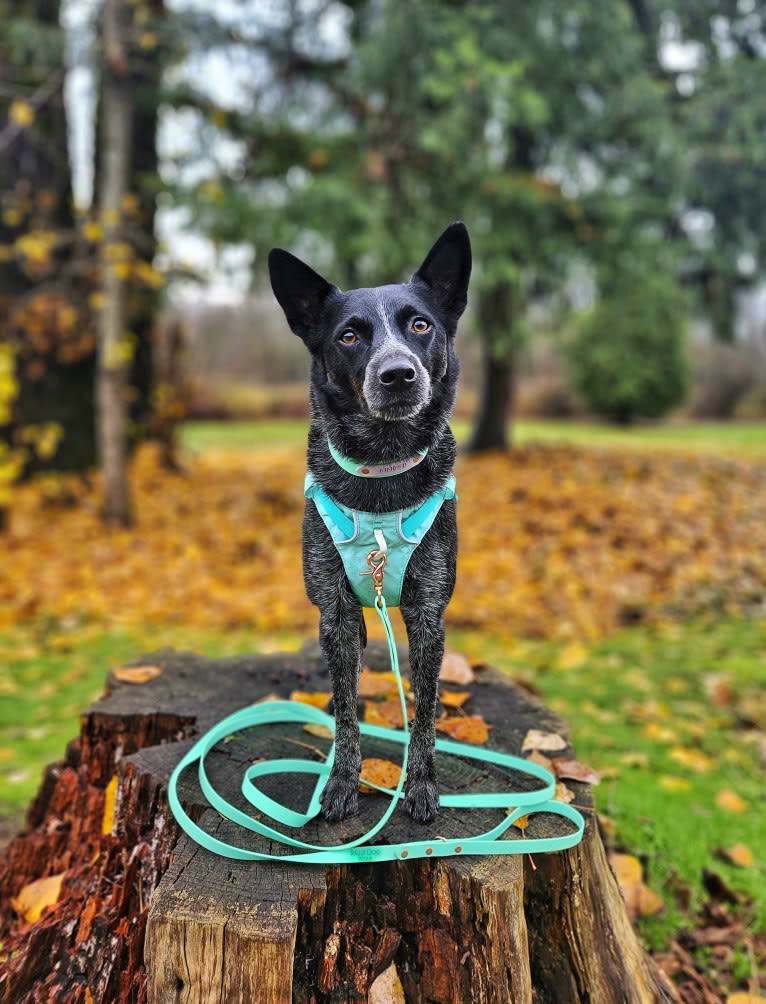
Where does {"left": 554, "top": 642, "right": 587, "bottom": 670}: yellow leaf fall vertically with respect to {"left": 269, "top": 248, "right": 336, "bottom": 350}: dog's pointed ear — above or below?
below

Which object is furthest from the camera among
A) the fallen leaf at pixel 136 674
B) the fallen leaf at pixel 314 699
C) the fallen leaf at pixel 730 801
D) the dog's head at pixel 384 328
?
the fallen leaf at pixel 730 801

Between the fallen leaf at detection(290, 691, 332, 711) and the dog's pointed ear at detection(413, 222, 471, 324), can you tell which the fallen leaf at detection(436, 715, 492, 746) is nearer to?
the fallen leaf at detection(290, 691, 332, 711)

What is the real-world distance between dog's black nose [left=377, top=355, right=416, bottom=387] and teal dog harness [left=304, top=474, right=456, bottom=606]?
481 mm

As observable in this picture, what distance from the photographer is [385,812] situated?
2.54 m

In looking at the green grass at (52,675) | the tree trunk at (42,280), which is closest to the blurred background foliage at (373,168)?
the tree trunk at (42,280)

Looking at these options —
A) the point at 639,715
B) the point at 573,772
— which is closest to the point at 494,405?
the point at 639,715

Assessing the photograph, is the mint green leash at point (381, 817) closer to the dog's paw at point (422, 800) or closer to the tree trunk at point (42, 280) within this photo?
the dog's paw at point (422, 800)

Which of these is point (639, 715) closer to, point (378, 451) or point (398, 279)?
point (378, 451)

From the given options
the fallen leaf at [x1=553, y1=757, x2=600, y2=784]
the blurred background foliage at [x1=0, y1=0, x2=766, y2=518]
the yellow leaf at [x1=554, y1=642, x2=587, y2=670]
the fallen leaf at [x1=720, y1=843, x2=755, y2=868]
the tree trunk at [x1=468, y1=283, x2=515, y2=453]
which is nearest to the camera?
→ the fallen leaf at [x1=553, y1=757, x2=600, y2=784]

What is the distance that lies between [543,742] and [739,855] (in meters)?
1.49

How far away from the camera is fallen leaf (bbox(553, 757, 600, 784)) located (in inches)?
112

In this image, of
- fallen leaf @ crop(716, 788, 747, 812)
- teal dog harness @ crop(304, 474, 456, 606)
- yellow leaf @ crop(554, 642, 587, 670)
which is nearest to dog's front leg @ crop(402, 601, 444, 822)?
teal dog harness @ crop(304, 474, 456, 606)

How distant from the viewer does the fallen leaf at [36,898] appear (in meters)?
2.92

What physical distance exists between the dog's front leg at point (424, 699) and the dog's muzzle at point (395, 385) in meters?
0.68
